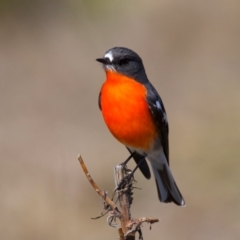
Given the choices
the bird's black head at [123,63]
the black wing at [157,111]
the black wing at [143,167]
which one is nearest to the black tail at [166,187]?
the black wing at [143,167]

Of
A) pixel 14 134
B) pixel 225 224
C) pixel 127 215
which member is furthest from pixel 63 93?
pixel 127 215

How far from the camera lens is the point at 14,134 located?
1111cm

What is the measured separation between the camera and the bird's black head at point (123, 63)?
5703 mm

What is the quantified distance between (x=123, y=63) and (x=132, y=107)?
462mm

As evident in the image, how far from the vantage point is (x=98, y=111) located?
1125cm

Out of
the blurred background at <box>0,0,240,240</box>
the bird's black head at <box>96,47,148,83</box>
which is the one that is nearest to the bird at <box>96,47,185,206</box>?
the bird's black head at <box>96,47,148,83</box>

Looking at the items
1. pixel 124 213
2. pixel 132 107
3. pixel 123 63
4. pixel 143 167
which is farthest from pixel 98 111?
pixel 124 213

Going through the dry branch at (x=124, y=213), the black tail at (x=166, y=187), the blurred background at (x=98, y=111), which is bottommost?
the dry branch at (x=124, y=213)

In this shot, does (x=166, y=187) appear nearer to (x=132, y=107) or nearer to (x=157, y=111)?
(x=157, y=111)

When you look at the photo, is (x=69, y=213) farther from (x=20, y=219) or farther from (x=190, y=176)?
(x=190, y=176)

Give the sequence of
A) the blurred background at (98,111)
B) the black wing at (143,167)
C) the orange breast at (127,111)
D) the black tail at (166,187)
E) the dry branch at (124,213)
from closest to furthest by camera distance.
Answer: the dry branch at (124,213) < the orange breast at (127,111) < the black tail at (166,187) < the black wing at (143,167) < the blurred background at (98,111)

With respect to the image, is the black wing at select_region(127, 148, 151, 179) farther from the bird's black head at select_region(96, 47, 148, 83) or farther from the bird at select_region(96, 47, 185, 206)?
the bird's black head at select_region(96, 47, 148, 83)

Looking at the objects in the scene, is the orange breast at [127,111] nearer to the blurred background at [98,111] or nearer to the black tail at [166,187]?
the black tail at [166,187]

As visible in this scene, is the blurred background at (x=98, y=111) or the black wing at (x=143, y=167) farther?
the blurred background at (x=98, y=111)
